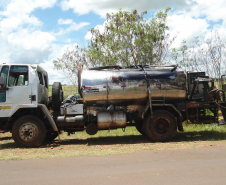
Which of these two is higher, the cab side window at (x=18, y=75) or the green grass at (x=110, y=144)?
the cab side window at (x=18, y=75)

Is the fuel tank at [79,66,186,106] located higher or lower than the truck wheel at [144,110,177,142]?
higher

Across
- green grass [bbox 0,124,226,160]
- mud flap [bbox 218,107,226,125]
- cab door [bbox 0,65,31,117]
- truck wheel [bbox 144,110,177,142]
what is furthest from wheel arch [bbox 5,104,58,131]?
mud flap [bbox 218,107,226,125]

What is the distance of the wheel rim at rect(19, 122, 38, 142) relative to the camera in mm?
9062

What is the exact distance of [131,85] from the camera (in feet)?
31.7

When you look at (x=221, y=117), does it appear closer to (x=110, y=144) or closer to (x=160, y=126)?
(x=160, y=126)

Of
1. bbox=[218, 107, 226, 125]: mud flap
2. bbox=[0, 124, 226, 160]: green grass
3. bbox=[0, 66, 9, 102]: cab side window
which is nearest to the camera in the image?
bbox=[0, 124, 226, 160]: green grass

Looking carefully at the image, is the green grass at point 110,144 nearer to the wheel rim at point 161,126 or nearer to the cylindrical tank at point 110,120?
the wheel rim at point 161,126

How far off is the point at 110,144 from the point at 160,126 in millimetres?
1957

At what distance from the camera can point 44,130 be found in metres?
9.16

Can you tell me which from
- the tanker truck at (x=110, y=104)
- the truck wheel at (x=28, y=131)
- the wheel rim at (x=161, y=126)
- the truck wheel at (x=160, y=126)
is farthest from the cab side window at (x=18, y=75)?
the wheel rim at (x=161, y=126)

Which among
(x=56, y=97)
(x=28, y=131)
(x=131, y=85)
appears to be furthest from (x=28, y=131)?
(x=131, y=85)

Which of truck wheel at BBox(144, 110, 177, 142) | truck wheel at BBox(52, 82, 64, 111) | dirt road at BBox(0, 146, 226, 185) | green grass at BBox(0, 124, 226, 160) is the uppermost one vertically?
truck wheel at BBox(52, 82, 64, 111)

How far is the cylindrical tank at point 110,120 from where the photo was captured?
31.8 ft

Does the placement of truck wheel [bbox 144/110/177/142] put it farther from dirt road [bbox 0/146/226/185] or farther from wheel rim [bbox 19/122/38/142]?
wheel rim [bbox 19/122/38/142]
